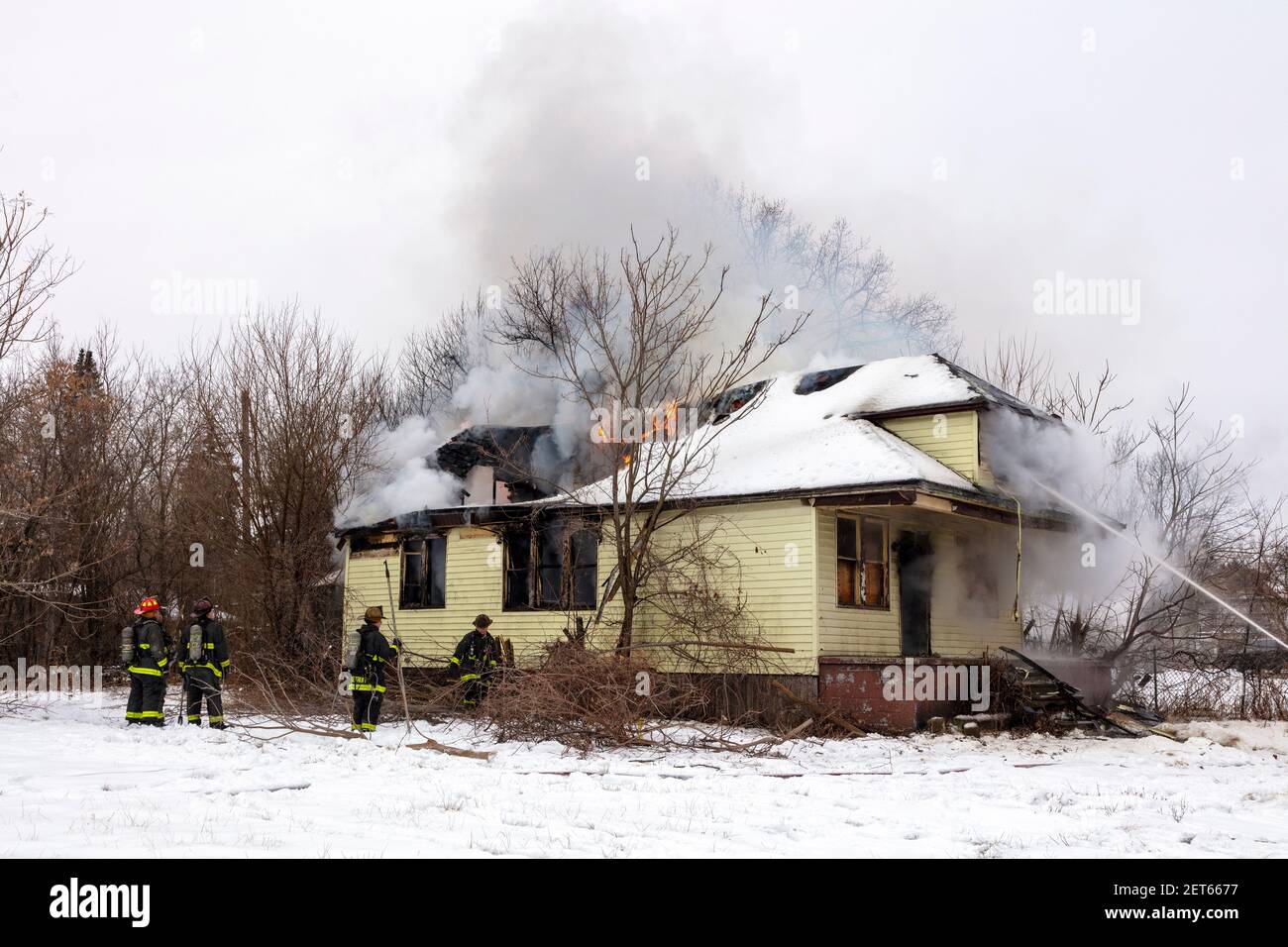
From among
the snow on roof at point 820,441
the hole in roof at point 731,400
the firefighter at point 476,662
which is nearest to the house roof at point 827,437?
the snow on roof at point 820,441

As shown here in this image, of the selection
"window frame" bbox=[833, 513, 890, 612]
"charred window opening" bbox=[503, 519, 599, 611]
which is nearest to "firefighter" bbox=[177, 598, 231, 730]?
"charred window opening" bbox=[503, 519, 599, 611]

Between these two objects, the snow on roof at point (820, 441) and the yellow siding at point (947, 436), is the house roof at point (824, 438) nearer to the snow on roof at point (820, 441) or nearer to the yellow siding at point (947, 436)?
the snow on roof at point (820, 441)

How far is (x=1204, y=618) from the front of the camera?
2370 cm

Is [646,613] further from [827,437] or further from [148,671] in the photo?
[148,671]

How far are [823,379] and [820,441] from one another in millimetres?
2858

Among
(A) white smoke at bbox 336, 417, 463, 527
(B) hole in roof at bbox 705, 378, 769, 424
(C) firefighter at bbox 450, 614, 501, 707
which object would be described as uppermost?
(B) hole in roof at bbox 705, 378, 769, 424

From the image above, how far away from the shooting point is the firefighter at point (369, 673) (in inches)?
578

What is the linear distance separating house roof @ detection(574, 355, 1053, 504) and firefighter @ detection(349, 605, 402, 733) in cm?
485

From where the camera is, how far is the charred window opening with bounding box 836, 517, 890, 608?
1775cm

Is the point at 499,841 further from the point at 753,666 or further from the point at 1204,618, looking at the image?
the point at 1204,618

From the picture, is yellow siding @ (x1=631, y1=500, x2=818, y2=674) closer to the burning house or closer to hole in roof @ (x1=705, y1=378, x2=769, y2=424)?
the burning house

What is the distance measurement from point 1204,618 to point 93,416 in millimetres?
27024

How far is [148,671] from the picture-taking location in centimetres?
1524
